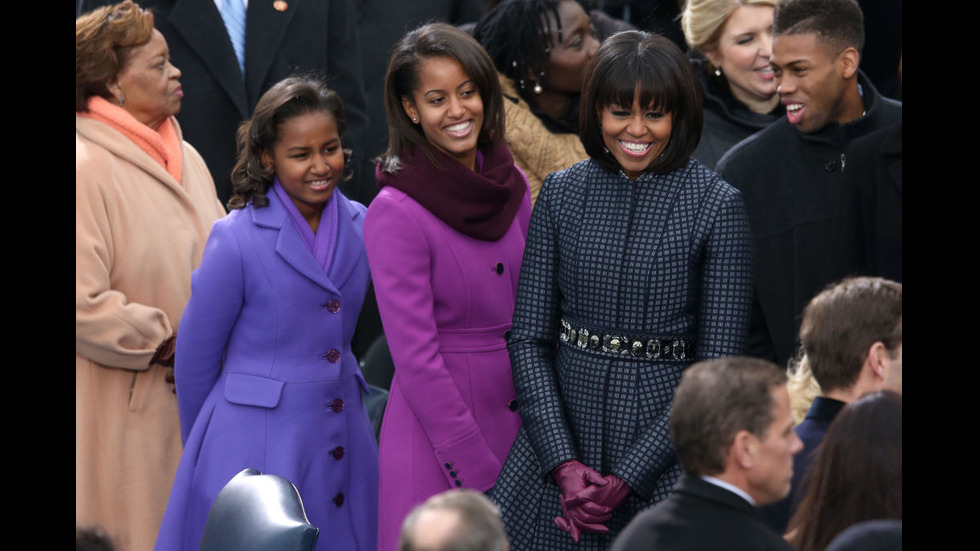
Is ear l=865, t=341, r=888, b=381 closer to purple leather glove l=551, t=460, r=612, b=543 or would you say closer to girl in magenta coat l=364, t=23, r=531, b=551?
purple leather glove l=551, t=460, r=612, b=543

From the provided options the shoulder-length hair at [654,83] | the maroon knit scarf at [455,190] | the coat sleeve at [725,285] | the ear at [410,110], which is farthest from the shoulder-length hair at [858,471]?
the ear at [410,110]

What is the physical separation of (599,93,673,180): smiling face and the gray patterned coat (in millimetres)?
53

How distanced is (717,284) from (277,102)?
4.70 ft

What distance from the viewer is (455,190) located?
3.61 m

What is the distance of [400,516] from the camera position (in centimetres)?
369

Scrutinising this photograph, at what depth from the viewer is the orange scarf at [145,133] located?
439 centimetres

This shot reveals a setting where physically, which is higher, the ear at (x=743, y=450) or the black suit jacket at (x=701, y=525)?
the ear at (x=743, y=450)

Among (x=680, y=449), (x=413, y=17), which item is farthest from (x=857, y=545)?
(x=413, y=17)

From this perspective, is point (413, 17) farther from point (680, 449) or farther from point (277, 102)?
point (680, 449)

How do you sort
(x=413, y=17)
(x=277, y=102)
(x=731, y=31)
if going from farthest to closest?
(x=413, y=17) → (x=731, y=31) → (x=277, y=102)

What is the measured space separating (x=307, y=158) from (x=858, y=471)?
1.94m

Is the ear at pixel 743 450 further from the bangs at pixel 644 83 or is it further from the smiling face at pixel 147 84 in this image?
the smiling face at pixel 147 84

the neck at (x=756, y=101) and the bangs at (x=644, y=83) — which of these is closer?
the bangs at (x=644, y=83)

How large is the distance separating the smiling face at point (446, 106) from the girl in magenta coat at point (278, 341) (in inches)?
17.1
